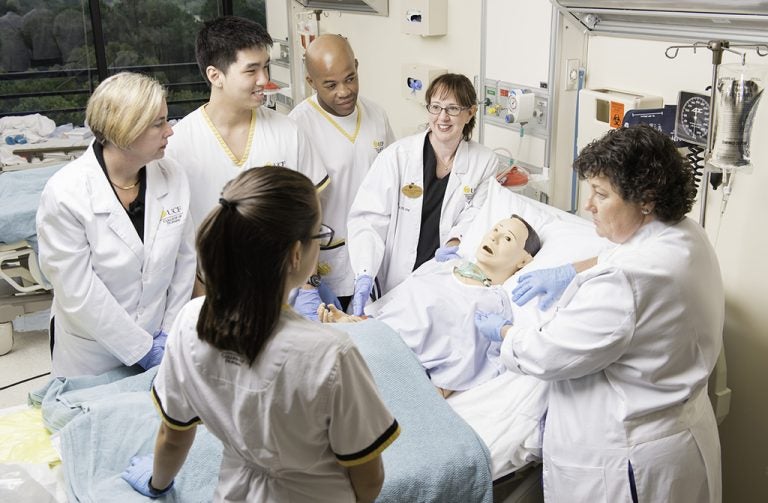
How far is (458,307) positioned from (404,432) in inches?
21.7

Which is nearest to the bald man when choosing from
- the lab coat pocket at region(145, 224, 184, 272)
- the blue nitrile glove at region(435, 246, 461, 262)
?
the blue nitrile glove at region(435, 246, 461, 262)

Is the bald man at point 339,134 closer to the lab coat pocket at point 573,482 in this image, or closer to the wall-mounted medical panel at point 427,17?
the wall-mounted medical panel at point 427,17

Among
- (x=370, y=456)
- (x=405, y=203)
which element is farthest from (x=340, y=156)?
(x=370, y=456)

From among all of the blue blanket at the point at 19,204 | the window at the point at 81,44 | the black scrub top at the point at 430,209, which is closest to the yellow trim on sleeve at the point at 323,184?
the black scrub top at the point at 430,209

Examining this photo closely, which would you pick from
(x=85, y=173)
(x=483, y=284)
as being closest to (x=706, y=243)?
(x=483, y=284)

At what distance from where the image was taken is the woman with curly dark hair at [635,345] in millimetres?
1573

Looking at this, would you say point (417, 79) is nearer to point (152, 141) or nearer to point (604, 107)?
point (604, 107)

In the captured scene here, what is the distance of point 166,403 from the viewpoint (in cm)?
135

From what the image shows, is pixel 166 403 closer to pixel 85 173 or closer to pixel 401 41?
pixel 85 173

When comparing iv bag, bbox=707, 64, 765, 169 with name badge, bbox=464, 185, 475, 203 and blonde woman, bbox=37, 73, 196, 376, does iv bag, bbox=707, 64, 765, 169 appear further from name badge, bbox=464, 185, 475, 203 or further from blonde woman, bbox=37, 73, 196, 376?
blonde woman, bbox=37, 73, 196, 376

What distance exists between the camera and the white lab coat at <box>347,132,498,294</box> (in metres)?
2.72

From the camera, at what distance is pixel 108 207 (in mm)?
2111

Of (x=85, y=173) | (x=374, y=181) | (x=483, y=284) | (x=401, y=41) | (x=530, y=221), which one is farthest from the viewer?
(x=401, y=41)

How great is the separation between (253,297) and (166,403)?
0.34 metres
